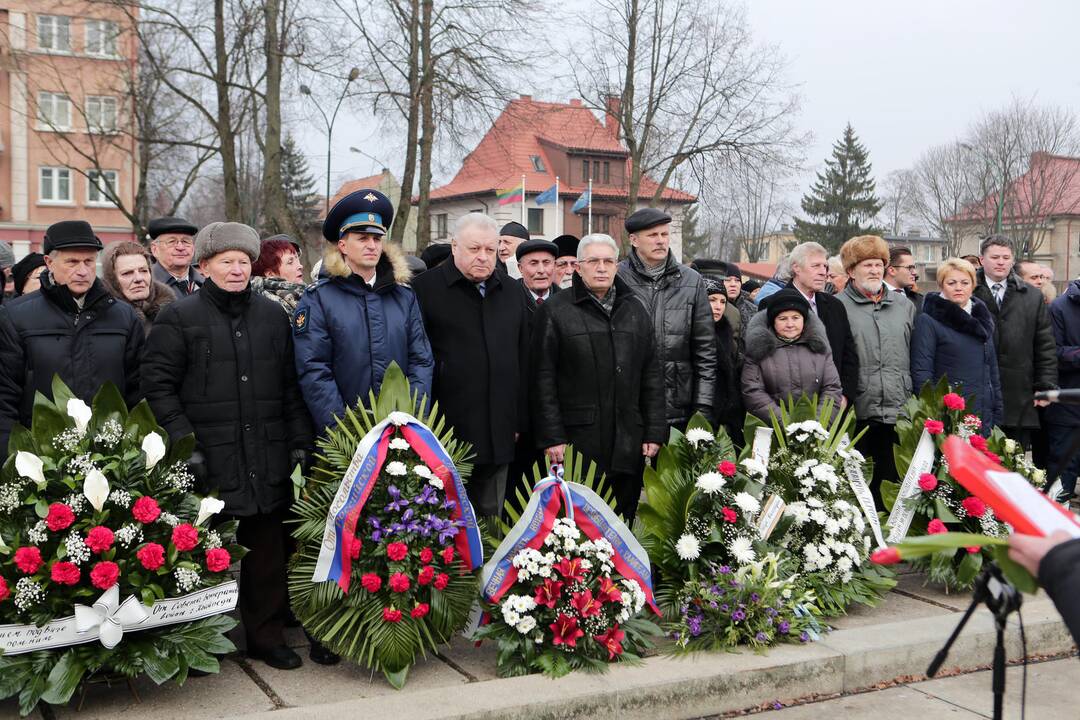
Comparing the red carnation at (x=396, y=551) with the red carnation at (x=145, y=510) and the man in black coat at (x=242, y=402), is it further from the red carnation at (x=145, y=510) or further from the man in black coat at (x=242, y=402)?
the red carnation at (x=145, y=510)

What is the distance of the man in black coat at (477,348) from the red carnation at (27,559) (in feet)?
7.25

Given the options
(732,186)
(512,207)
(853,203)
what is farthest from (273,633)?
(853,203)

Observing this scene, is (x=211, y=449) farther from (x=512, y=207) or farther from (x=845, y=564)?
(x=512, y=207)

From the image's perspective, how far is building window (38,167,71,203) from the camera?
44.7 m

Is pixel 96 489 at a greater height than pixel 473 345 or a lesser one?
lesser

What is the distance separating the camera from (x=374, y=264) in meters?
5.14

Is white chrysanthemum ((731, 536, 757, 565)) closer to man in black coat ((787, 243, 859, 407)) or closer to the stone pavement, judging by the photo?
the stone pavement

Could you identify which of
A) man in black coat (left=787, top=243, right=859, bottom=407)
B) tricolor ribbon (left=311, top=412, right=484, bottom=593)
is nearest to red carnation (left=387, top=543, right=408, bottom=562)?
tricolor ribbon (left=311, top=412, right=484, bottom=593)

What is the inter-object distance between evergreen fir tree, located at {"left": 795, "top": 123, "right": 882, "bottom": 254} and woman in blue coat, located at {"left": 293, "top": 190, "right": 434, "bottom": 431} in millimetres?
64696

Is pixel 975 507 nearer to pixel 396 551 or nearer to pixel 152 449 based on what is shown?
pixel 396 551

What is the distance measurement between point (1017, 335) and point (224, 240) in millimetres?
6225

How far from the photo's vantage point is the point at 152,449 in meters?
4.28

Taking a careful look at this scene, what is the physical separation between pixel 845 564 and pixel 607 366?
169 centimetres

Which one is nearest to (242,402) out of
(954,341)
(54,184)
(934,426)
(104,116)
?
(934,426)
